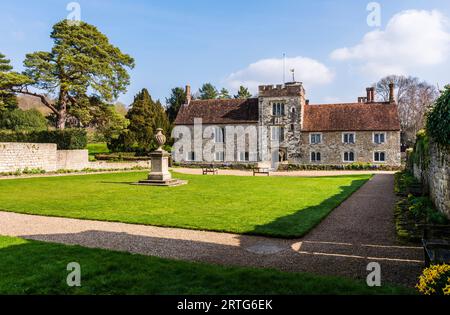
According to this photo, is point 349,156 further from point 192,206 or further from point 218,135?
point 192,206

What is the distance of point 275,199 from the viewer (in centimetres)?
1431

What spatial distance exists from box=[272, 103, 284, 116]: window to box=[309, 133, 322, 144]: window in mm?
4561

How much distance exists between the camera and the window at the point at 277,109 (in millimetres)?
42969

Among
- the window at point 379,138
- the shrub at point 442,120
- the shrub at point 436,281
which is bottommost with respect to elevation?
the shrub at point 436,281

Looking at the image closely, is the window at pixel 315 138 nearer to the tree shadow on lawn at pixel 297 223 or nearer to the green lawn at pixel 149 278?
the tree shadow on lawn at pixel 297 223

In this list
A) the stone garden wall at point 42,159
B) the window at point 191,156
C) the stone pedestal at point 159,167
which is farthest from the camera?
the window at point 191,156

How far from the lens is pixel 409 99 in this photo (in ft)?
191

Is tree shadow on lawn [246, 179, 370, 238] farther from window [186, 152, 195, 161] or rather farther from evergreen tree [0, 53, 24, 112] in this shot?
window [186, 152, 195, 161]

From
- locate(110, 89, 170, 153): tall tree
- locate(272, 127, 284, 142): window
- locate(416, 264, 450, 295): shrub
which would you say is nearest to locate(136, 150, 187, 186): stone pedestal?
locate(416, 264, 450, 295): shrub

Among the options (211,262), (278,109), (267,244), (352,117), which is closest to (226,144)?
(278,109)

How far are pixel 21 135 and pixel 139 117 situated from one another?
50.7 ft

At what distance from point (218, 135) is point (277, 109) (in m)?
8.27

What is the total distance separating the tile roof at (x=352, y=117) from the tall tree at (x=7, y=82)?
30784 mm

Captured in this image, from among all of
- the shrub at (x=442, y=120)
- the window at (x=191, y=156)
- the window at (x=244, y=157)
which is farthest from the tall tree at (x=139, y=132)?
the shrub at (x=442, y=120)
